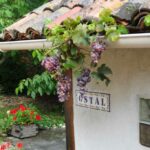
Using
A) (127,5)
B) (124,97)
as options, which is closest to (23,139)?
(124,97)

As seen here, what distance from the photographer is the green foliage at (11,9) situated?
9773 millimetres

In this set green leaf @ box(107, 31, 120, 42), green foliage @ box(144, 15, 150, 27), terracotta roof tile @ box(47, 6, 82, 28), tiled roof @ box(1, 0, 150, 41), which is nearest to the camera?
green foliage @ box(144, 15, 150, 27)

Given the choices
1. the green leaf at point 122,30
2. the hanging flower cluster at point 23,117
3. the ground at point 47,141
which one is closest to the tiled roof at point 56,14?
the green leaf at point 122,30

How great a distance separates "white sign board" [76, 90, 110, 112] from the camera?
3.96 meters

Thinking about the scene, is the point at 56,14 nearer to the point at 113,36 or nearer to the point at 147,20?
the point at 113,36

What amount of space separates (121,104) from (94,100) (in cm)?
39

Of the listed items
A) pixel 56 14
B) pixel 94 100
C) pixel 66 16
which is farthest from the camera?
pixel 94 100

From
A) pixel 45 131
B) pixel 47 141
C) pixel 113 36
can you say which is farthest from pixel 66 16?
pixel 45 131

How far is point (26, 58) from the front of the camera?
14.1 metres

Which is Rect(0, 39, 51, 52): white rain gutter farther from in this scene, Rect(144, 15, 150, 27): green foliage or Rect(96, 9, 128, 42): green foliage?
Rect(144, 15, 150, 27): green foliage

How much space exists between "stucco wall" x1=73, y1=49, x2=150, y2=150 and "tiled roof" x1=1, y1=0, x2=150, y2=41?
53 cm

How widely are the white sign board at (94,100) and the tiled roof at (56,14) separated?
853 mm

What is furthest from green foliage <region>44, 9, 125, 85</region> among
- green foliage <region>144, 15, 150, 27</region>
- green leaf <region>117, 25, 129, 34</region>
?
green foliage <region>144, 15, 150, 27</region>

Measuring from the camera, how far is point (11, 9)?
10383 mm
